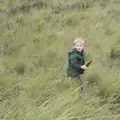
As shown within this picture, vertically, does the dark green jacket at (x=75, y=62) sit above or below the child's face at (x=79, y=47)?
below

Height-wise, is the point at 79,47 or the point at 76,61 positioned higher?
the point at 79,47

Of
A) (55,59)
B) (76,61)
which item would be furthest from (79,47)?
(55,59)

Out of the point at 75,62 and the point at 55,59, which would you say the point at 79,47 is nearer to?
the point at 75,62

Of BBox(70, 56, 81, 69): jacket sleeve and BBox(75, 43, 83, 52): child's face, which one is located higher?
BBox(75, 43, 83, 52): child's face

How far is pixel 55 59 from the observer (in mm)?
7758

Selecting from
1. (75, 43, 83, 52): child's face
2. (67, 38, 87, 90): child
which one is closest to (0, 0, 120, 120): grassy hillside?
(67, 38, 87, 90): child

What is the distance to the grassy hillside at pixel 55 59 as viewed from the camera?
4.36m

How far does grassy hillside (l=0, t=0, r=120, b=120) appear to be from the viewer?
14.3 ft

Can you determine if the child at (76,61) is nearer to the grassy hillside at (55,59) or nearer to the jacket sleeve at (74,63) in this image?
the jacket sleeve at (74,63)

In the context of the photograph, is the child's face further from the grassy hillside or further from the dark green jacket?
the grassy hillside

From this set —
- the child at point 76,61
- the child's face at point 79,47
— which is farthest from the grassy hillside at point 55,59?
the child's face at point 79,47

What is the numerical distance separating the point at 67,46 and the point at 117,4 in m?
4.63

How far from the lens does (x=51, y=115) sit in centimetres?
402

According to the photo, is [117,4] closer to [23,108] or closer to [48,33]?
[48,33]
